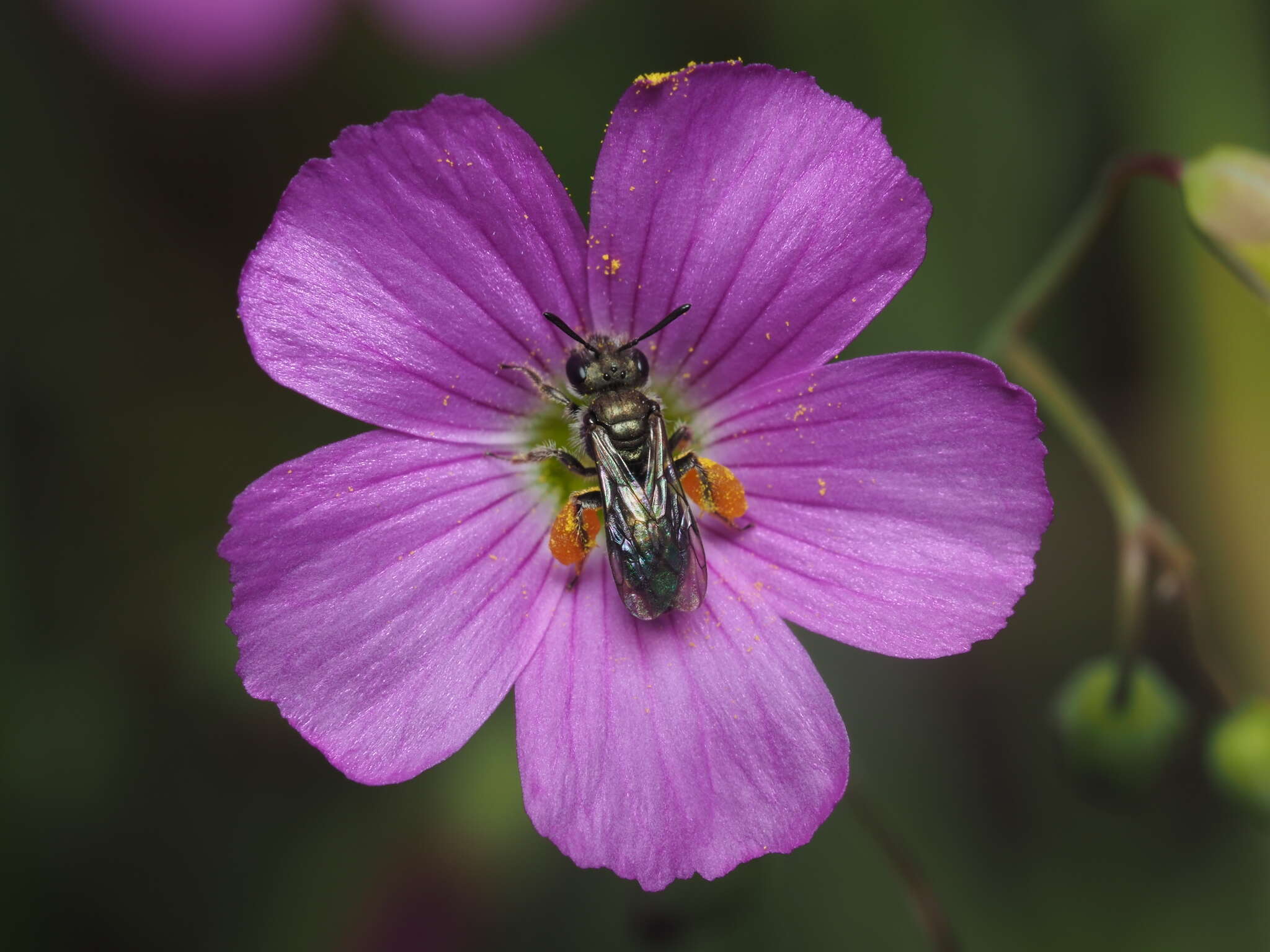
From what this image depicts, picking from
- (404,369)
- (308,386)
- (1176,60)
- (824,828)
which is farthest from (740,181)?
(1176,60)

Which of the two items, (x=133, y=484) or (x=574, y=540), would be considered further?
(x=133, y=484)

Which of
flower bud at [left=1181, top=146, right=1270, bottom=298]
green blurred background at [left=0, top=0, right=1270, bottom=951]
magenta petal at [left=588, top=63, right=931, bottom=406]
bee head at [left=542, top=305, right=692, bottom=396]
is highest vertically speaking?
flower bud at [left=1181, top=146, right=1270, bottom=298]

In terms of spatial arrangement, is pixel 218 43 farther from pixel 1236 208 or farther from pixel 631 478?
pixel 1236 208

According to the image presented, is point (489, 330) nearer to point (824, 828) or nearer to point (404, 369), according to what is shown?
point (404, 369)

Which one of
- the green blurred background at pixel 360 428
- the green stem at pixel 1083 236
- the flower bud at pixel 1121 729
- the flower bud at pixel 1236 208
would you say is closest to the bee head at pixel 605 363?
the green stem at pixel 1083 236

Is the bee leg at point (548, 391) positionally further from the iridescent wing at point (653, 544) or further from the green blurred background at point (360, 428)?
the green blurred background at point (360, 428)

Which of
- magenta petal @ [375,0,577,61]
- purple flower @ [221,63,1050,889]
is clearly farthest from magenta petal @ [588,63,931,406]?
magenta petal @ [375,0,577,61]

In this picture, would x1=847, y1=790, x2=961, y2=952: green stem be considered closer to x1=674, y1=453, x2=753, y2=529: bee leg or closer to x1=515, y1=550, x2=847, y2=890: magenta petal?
x1=515, y1=550, x2=847, y2=890: magenta petal
